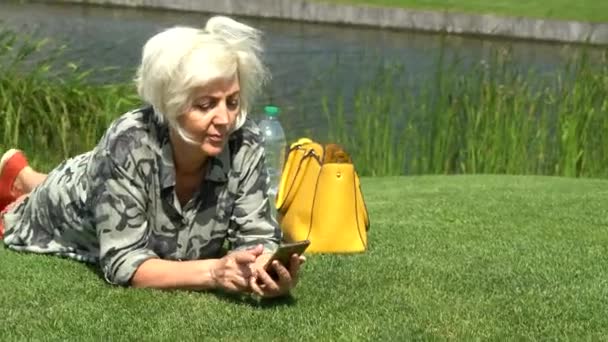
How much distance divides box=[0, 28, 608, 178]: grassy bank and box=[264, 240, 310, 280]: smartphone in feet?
13.2

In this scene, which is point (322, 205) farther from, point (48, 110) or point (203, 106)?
point (48, 110)

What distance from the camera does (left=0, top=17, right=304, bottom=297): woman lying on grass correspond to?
2.98m

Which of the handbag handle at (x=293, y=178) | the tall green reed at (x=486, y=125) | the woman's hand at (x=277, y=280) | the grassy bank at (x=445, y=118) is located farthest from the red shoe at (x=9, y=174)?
the tall green reed at (x=486, y=125)

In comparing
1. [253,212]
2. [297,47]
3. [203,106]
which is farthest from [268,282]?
[297,47]

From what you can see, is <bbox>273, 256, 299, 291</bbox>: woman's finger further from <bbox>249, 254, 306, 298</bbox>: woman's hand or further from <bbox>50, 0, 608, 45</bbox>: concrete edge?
<bbox>50, 0, 608, 45</bbox>: concrete edge

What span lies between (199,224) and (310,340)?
626mm

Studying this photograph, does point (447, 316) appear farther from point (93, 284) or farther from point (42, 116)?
point (42, 116)

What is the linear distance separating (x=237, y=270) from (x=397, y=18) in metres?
18.8

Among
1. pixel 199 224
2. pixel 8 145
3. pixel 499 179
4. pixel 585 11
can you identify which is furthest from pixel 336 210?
pixel 585 11

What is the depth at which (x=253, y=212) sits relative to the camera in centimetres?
328

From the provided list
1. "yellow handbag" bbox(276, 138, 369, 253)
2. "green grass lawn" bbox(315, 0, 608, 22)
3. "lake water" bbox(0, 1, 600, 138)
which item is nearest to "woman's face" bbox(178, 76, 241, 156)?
"yellow handbag" bbox(276, 138, 369, 253)

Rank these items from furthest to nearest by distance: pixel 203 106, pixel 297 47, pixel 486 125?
1. pixel 297 47
2. pixel 486 125
3. pixel 203 106

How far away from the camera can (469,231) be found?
4301mm

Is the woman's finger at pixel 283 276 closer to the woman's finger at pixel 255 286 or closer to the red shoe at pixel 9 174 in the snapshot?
the woman's finger at pixel 255 286
